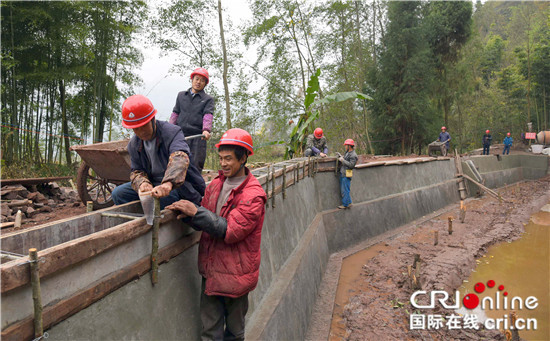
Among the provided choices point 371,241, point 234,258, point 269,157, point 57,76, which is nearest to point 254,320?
point 234,258

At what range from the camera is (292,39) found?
1864 centimetres

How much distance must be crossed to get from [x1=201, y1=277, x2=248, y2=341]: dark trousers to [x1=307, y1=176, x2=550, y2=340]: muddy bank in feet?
10.7

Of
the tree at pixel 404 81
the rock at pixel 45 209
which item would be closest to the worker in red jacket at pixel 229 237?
the rock at pixel 45 209

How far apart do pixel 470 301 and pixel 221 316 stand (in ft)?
21.6

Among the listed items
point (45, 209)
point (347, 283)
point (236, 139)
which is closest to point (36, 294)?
point (236, 139)

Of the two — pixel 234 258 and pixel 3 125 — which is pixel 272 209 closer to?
pixel 234 258

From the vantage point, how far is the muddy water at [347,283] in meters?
5.93

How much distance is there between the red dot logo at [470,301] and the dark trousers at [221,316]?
20.3ft

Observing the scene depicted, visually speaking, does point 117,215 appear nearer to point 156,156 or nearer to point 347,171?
point 156,156

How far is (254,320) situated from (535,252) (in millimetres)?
10761

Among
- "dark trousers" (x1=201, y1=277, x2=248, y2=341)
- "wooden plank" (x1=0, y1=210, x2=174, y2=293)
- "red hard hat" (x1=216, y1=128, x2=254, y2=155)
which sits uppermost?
"red hard hat" (x1=216, y1=128, x2=254, y2=155)

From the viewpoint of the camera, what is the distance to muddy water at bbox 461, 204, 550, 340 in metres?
6.77

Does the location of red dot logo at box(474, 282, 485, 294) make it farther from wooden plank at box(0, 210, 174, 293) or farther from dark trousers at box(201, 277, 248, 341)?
wooden plank at box(0, 210, 174, 293)
